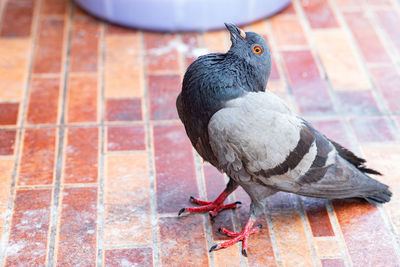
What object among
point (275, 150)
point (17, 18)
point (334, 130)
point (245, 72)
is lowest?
point (17, 18)

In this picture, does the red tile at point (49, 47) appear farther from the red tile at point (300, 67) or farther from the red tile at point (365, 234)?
the red tile at point (365, 234)

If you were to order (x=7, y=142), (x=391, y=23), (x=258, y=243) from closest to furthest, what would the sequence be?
(x=258, y=243) < (x=7, y=142) < (x=391, y=23)

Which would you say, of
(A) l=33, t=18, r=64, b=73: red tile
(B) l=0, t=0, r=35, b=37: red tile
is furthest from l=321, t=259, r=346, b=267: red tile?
(B) l=0, t=0, r=35, b=37: red tile

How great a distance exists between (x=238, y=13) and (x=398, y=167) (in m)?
1.72

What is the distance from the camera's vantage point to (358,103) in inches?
151

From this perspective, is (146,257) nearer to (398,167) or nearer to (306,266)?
(306,266)

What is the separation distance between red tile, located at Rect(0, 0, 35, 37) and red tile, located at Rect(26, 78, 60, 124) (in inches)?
25.1

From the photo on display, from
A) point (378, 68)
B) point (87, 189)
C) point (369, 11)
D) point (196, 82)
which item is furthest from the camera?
point (369, 11)

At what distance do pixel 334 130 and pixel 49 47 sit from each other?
2.05 meters

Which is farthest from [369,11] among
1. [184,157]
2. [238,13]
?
[184,157]

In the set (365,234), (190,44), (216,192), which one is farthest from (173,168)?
(190,44)

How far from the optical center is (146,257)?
9.13ft

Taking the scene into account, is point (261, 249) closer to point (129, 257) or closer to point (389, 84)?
point (129, 257)

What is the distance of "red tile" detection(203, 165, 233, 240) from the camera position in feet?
9.75
